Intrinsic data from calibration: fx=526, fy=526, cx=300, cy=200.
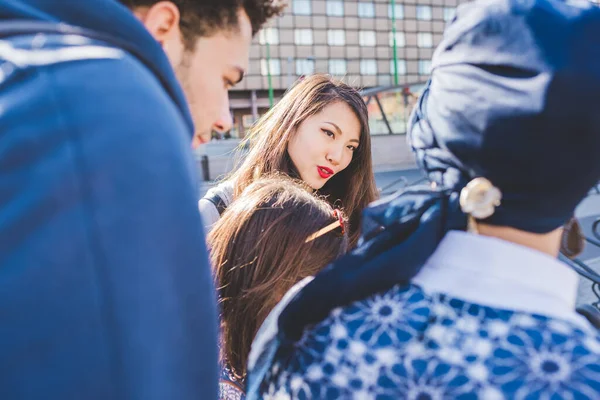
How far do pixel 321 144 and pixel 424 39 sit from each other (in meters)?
43.5

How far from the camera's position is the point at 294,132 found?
270cm

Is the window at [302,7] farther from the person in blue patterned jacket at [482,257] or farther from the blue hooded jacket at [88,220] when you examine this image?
the blue hooded jacket at [88,220]

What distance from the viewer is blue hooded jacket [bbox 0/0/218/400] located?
0.65 meters

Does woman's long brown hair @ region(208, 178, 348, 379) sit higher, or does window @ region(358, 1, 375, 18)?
window @ region(358, 1, 375, 18)

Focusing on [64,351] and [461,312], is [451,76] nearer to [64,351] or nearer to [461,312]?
[461,312]

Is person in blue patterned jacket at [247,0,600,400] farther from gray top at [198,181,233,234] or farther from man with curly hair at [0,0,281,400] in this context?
gray top at [198,181,233,234]

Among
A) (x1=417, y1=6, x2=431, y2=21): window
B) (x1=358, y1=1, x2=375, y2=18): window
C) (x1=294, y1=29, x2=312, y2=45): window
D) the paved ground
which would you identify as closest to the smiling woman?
the paved ground

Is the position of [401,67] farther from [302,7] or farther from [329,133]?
[329,133]

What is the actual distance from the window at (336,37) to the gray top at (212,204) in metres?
39.9

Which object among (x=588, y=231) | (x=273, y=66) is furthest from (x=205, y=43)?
(x=273, y=66)

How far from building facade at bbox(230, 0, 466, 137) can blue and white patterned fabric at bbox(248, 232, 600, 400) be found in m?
38.3

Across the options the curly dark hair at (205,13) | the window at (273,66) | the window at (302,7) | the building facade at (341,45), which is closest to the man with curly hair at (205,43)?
the curly dark hair at (205,13)

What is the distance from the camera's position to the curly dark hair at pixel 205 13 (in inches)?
37.2

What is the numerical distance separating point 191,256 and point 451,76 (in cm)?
55
